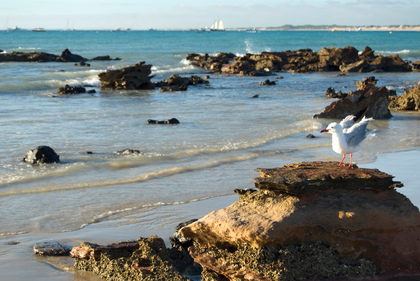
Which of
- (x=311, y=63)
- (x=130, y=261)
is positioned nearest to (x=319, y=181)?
(x=130, y=261)

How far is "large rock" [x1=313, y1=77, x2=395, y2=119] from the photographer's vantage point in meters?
15.1

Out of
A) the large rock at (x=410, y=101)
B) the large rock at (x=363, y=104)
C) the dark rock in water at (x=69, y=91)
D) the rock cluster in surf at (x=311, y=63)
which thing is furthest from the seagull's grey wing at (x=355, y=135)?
the rock cluster in surf at (x=311, y=63)

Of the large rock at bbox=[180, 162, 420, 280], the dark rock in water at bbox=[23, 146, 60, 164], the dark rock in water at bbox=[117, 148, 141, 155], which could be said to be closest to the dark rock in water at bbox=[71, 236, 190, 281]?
the large rock at bbox=[180, 162, 420, 280]

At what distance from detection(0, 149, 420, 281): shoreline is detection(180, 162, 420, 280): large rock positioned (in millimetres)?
1129

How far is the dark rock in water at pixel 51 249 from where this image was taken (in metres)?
5.19

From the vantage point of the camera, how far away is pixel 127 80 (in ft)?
82.7

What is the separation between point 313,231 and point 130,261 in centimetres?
155

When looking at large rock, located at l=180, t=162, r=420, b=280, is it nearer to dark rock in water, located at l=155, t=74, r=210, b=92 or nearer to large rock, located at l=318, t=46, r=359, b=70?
dark rock in water, located at l=155, t=74, r=210, b=92

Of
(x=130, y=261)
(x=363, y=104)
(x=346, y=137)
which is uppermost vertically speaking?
(x=346, y=137)

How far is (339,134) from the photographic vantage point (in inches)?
223

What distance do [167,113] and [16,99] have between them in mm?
7340

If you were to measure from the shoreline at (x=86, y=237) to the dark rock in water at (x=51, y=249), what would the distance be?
6cm

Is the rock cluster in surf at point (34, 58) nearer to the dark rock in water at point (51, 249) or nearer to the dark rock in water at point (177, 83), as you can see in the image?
the dark rock in water at point (177, 83)

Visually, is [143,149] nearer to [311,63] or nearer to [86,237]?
[86,237]
